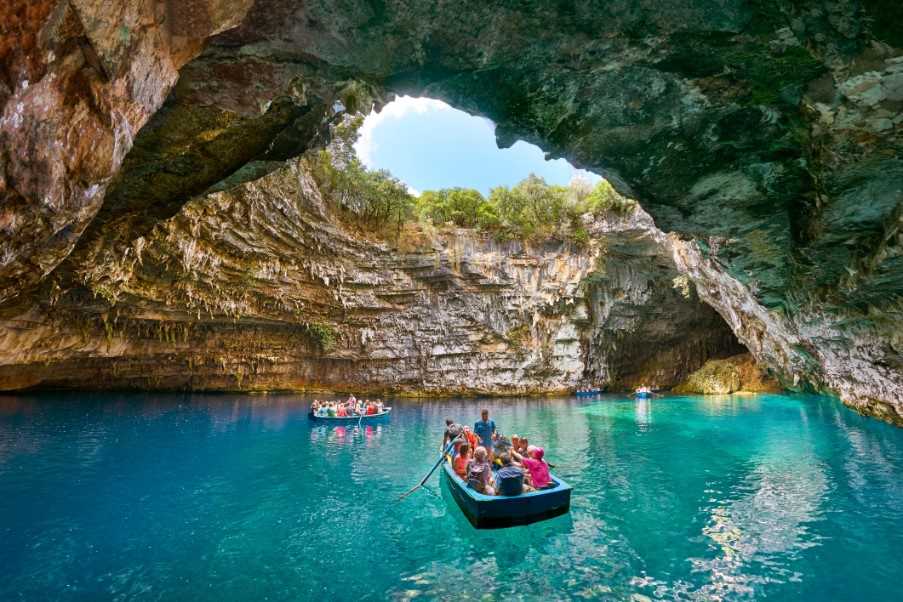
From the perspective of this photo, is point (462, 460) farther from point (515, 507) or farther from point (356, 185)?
point (356, 185)

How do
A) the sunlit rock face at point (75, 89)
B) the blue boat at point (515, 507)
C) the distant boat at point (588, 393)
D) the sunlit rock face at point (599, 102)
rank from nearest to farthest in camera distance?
the sunlit rock face at point (75, 89) → the sunlit rock face at point (599, 102) → the blue boat at point (515, 507) → the distant boat at point (588, 393)

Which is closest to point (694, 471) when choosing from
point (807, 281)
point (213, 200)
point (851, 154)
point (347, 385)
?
point (807, 281)

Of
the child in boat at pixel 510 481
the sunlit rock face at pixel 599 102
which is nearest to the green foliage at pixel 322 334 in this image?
the sunlit rock face at pixel 599 102

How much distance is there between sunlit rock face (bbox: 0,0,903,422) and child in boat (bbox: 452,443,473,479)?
241 inches

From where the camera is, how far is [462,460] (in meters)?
9.38

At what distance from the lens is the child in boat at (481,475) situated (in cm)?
784

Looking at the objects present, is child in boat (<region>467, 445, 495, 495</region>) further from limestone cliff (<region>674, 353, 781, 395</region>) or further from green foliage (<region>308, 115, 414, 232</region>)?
limestone cliff (<region>674, 353, 781, 395</region>)

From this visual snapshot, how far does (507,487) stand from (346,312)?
23.2 m

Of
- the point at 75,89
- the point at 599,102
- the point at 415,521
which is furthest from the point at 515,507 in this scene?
the point at 75,89

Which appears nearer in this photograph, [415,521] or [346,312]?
[415,521]

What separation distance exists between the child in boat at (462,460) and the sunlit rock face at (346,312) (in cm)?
1316

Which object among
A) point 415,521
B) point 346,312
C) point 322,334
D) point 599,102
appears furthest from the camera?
point 322,334

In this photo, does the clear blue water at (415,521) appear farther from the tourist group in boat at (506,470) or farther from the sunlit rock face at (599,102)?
the sunlit rock face at (599,102)

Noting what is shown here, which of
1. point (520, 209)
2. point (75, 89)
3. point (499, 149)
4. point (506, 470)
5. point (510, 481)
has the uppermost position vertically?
point (520, 209)
